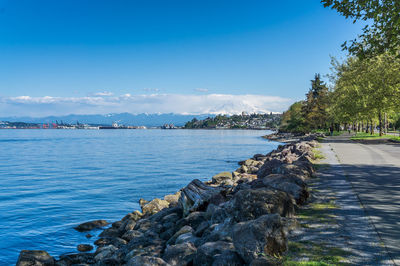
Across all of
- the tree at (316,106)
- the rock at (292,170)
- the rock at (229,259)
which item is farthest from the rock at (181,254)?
the tree at (316,106)

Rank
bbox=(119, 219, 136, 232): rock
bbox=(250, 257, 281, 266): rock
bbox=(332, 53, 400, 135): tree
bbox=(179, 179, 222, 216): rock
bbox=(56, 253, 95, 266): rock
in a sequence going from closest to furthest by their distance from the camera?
bbox=(250, 257, 281, 266): rock
bbox=(56, 253, 95, 266): rock
bbox=(179, 179, 222, 216): rock
bbox=(119, 219, 136, 232): rock
bbox=(332, 53, 400, 135): tree

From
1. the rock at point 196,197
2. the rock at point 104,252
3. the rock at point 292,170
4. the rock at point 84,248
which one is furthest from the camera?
the rock at point 84,248

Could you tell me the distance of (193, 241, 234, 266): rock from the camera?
5.46 m

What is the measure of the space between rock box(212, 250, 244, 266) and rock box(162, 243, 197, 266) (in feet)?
3.47

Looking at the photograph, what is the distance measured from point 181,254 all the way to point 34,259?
5483 millimetres

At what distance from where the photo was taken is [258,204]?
6.63 metres

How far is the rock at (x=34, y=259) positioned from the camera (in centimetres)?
887

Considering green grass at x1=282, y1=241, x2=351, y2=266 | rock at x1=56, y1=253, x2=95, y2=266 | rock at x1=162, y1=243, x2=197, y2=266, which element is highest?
green grass at x1=282, y1=241, x2=351, y2=266

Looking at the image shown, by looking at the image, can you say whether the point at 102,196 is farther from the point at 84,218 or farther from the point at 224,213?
the point at 224,213

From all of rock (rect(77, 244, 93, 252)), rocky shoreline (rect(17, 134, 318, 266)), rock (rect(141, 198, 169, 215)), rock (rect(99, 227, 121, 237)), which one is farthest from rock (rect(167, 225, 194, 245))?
rock (rect(141, 198, 169, 215))

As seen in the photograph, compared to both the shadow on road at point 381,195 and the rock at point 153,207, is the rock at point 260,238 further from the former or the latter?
the rock at point 153,207

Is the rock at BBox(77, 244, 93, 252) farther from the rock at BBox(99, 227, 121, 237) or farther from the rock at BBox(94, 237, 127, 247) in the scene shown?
the rock at BBox(99, 227, 121, 237)

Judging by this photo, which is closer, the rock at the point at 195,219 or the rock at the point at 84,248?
the rock at the point at 195,219

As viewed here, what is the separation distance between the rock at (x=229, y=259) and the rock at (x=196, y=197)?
528cm
